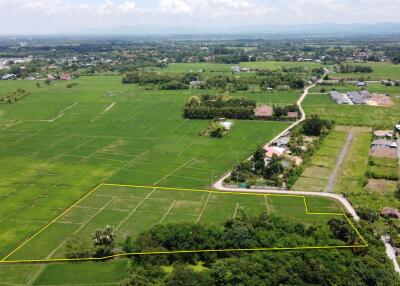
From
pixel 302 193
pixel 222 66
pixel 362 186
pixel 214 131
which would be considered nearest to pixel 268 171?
pixel 302 193

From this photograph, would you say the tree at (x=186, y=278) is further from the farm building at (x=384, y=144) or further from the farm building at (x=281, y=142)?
the farm building at (x=384, y=144)

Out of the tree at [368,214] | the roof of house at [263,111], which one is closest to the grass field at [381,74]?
the roof of house at [263,111]

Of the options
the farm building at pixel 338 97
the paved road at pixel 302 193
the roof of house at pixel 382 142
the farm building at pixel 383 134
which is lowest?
the paved road at pixel 302 193

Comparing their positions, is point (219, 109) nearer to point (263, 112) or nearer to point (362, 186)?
point (263, 112)

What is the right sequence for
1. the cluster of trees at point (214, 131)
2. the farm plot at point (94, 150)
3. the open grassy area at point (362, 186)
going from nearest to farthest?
1. the open grassy area at point (362, 186)
2. the farm plot at point (94, 150)
3. the cluster of trees at point (214, 131)

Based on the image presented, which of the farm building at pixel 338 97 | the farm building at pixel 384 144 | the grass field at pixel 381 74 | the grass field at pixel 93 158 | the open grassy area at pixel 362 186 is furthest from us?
the grass field at pixel 381 74

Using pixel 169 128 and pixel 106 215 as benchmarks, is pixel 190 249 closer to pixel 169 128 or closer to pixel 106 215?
pixel 106 215

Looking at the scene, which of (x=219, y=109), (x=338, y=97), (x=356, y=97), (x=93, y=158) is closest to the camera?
(x=93, y=158)
